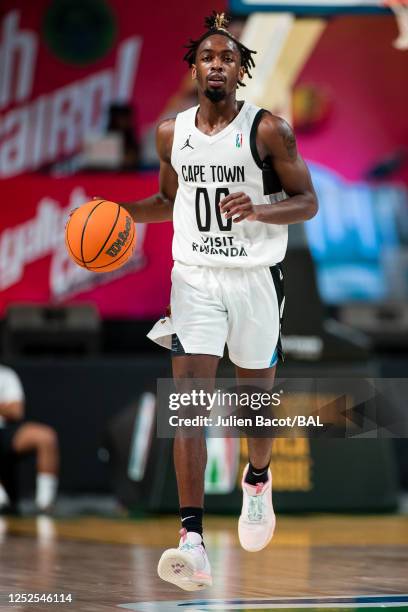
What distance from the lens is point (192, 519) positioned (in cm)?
531

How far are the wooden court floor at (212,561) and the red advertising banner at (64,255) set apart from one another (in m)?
3.54

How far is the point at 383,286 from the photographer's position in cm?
1483

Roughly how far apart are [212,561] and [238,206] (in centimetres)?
289

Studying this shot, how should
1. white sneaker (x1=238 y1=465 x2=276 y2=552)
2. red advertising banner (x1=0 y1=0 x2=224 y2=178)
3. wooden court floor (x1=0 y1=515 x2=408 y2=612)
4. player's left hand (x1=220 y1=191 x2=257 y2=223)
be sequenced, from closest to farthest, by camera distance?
player's left hand (x1=220 y1=191 x2=257 y2=223) < wooden court floor (x1=0 y1=515 x2=408 y2=612) < white sneaker (x1=238 y1=465 x2=276 y2=552) < red advertising banner (x1=0 y1=0 x2=224 y2=178)

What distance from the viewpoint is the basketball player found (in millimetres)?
5352

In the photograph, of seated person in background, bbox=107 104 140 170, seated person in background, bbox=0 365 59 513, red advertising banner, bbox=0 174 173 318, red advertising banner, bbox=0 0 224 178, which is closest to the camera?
seated person in background, bbox=0 365 59 513

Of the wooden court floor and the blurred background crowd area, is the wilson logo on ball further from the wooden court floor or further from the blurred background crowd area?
the blurred background crowd area

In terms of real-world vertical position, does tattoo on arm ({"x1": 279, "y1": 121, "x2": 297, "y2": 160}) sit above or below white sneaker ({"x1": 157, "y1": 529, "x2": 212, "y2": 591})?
above

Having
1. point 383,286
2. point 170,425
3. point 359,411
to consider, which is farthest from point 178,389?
point 383,286

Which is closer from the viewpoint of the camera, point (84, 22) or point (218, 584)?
point (218, 584)

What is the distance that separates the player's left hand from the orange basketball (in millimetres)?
568

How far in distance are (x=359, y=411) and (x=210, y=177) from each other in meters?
3.61

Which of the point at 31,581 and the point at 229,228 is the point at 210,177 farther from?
the point at 31,581

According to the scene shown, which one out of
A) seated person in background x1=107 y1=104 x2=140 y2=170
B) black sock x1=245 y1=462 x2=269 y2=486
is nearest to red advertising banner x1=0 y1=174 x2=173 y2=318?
seated person in background x1=107 y1=104 x2=140 y2=170
